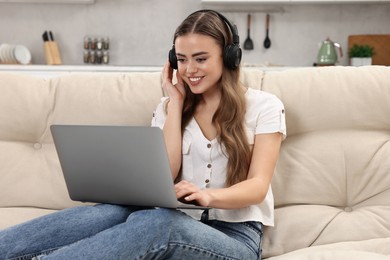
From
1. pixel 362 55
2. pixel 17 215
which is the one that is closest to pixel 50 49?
pixel 362 55

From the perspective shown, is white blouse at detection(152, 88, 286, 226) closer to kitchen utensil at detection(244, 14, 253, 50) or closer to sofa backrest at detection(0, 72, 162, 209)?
sofa backrest at detection(0, 72, 162, 209)

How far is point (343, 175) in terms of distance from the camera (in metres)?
1.90

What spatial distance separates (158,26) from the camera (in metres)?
4.59

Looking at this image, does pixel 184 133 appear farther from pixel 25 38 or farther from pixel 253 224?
pixel 25 38

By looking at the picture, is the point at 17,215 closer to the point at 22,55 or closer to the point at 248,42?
the point at 22,55

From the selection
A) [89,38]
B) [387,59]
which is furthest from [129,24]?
[387,59]

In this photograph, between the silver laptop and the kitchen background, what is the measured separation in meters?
3.12

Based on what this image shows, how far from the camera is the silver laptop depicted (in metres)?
1.39

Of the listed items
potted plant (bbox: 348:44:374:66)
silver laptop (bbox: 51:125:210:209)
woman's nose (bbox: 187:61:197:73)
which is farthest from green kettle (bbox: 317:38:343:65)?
silver laptop (bbox: 51:125:210:209)

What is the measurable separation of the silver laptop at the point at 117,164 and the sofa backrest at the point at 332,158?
458 millimetres

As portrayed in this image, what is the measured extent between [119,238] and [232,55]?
72 cm

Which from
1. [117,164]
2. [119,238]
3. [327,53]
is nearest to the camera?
[119,238]

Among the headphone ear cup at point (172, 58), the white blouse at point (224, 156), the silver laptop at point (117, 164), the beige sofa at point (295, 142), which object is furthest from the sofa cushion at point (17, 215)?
the headphone ear cup at point (172, 58)

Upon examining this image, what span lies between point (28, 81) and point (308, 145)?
40.1 inches
